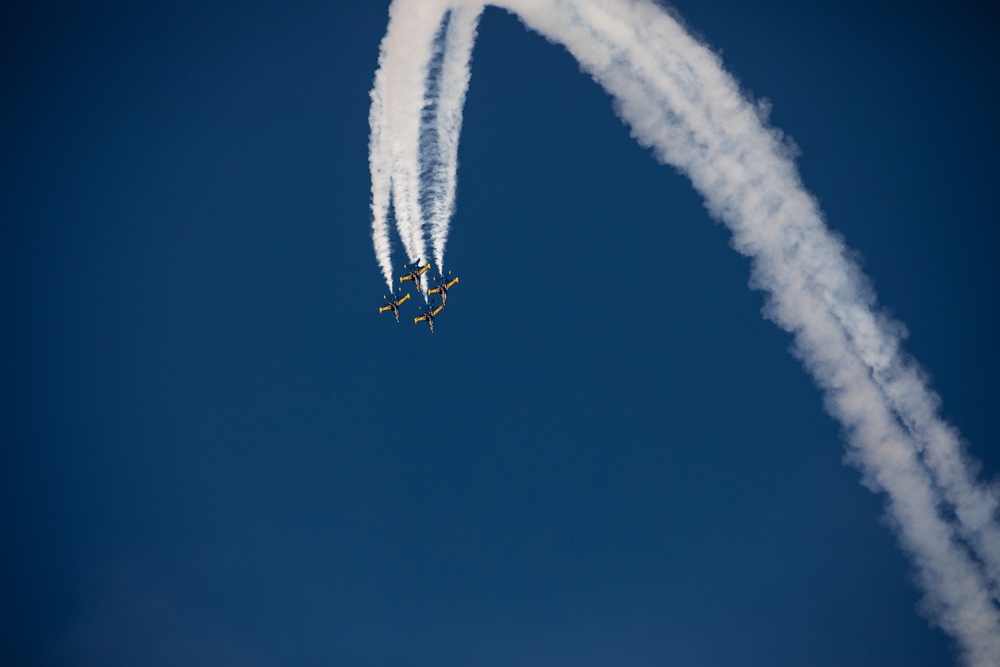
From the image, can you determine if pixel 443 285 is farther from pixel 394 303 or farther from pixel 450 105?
pixel 450 105

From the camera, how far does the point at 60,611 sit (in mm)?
25438

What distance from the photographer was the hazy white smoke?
18828 millimetres

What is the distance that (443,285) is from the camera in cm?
2161

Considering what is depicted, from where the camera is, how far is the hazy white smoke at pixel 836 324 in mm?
18828

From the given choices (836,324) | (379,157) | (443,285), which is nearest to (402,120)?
(379,157)

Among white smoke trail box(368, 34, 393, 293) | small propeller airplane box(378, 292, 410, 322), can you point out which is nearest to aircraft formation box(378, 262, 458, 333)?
small propeller airplane box(378, 292, 410, 322)

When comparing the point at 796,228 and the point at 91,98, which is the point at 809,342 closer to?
the point at 796,228

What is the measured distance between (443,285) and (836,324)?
13923mm

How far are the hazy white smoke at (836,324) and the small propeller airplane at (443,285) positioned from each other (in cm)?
169

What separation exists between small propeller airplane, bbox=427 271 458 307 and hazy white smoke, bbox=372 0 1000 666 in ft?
5.56

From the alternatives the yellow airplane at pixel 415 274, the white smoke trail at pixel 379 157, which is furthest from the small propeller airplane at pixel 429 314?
the white smoke trail at pixel 379 157

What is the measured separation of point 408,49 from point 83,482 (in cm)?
2504

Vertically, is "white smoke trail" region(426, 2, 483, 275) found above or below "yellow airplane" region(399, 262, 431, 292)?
above

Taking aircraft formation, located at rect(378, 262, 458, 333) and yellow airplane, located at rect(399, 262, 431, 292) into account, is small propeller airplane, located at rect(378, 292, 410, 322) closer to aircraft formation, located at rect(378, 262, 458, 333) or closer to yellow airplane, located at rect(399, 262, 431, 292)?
aircraft formation, located at rect(378, 262, 458, 333)
